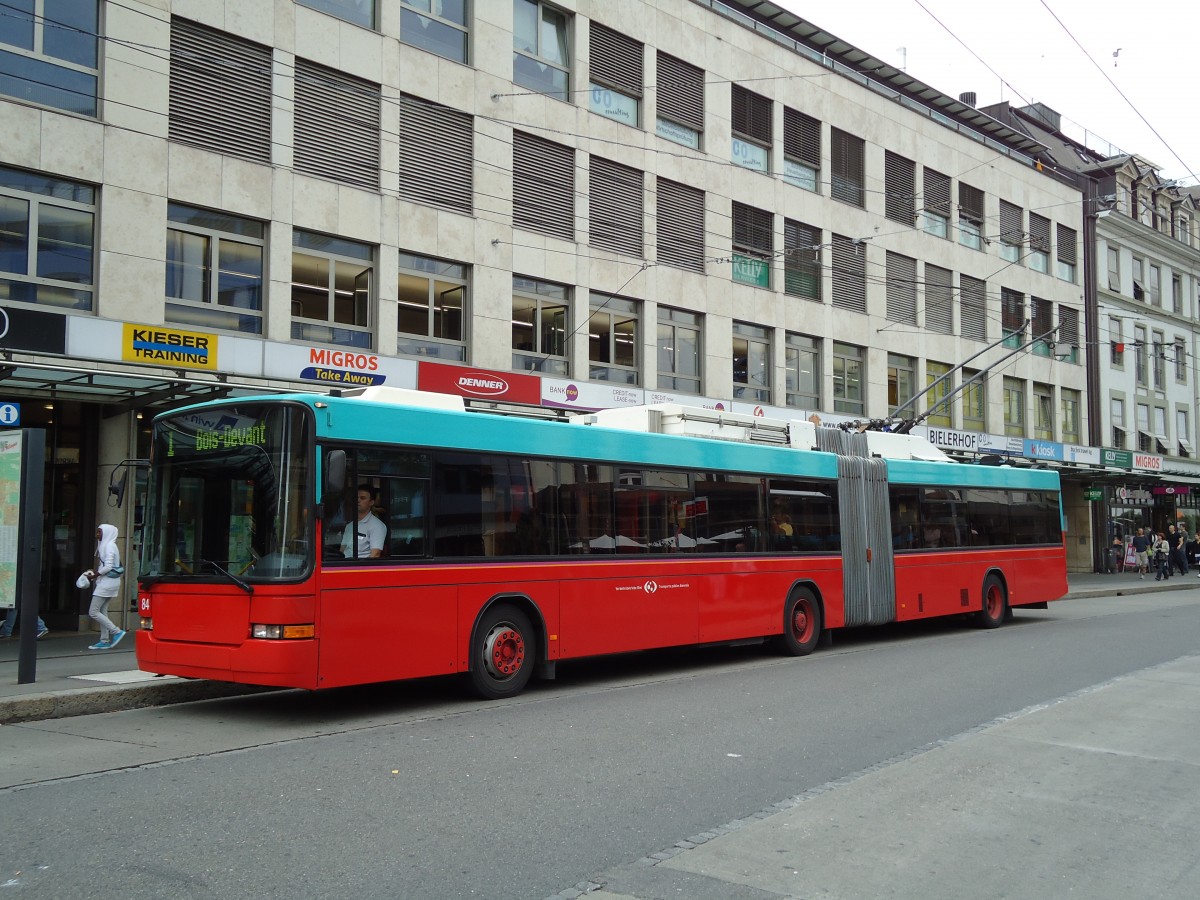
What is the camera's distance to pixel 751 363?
91.1 ft

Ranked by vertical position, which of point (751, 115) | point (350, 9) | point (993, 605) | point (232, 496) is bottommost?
point (993, 605)

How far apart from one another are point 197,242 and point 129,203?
127 cm

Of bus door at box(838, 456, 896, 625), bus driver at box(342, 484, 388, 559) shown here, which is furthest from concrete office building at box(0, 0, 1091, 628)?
bus door at box(838, 456, 896, 625)

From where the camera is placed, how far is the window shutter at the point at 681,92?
25453 mm

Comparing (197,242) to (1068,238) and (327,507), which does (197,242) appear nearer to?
(327,507)

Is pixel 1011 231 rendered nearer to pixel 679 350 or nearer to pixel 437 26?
pixel 679 350

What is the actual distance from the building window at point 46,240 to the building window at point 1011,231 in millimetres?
30118

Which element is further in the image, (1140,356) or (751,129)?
(1140,356)

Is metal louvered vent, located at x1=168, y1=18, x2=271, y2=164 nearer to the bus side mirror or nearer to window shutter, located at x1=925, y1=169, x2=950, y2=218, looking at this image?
the bus side mirror

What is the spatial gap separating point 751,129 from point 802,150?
2258 mm

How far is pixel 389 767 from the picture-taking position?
24.7 ft

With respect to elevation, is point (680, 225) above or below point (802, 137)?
below

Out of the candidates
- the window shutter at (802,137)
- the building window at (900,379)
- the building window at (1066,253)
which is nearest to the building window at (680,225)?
the window shutter at (802,137)

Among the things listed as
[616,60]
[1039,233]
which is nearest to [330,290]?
[616,60]
